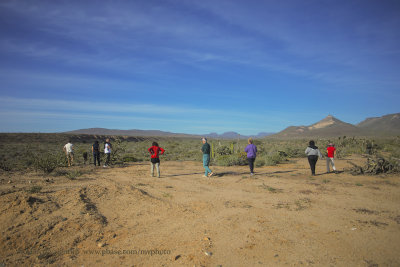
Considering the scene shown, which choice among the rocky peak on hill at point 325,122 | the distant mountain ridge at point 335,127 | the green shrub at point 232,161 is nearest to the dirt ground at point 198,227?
the green shrub at point 232,161

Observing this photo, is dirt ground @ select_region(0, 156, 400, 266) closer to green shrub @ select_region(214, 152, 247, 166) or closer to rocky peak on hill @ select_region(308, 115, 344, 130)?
green shrub @ select_region(214, 152, 247, 166)

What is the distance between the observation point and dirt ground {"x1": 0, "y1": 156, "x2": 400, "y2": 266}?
14.1 ft

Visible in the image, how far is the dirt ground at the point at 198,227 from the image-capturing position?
430 cm

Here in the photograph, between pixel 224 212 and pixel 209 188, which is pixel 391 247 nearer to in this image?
pixel 224 212

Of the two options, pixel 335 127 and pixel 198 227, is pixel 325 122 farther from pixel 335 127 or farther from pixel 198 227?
pixel 198 227

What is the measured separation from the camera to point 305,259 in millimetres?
4223

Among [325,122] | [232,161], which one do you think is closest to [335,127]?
[325,122]

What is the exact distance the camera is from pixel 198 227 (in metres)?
5.54

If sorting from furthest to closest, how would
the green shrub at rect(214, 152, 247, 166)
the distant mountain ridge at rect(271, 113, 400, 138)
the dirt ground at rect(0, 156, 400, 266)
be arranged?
the distant mountain ridge at rect(271, 113, 400, 138)
the green shrub at rect(214, 152, 247, 166)
the dirt ground at rect(0, 156, 400, 266)

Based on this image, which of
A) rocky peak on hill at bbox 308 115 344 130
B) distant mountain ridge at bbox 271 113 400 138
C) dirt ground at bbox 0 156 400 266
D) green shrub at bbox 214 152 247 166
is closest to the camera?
dirt ground at bbox 0 156 400 266

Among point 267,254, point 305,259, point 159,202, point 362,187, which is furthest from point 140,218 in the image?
point 362,187

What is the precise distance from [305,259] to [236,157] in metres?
13.0

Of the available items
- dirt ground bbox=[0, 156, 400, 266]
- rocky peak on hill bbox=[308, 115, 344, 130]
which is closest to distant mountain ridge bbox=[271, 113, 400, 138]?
rocky peak on hill bbox=[308, 115, 344, 130]

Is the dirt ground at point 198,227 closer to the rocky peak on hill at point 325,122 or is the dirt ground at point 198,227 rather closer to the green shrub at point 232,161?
the green shrub at point 232,161
